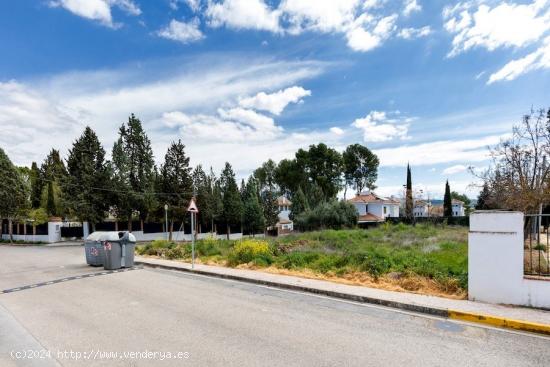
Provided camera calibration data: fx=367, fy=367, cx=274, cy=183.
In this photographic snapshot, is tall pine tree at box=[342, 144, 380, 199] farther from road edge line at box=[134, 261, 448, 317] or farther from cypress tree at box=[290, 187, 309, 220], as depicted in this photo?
road edge line at box=[134, 261, 448, 317]

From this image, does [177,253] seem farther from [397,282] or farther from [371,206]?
[371,206]

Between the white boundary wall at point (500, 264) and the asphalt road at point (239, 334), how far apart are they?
4.36 ft

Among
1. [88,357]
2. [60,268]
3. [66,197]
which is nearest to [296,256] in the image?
[88,357]

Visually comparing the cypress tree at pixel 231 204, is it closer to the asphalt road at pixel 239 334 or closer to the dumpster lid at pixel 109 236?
the dumpster lid at pixel 109 236

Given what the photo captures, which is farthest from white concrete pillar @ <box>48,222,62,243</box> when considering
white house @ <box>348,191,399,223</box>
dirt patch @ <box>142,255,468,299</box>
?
white house @ <box>348,191,399,223</box>

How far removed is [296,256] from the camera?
13320mm

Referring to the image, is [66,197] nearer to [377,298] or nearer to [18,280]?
[18,280]

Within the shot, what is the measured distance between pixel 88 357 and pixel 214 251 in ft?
39.4

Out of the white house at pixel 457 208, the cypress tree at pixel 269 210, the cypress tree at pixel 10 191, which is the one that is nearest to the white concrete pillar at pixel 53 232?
the cypress tree at pixel 10 191

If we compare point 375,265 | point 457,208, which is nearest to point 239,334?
point 375,265

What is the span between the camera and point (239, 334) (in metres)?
6.04

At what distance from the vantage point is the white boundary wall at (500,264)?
6.87m

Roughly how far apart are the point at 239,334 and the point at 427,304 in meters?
3.89

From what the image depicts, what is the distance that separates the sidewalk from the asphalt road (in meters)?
0.29
